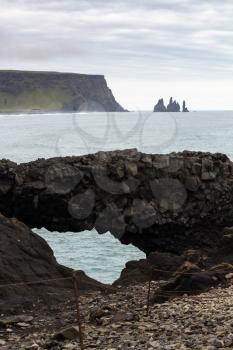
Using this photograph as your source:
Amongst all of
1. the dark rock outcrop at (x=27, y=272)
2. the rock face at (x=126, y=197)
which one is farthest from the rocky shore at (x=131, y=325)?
the rock face at (x=126, y=197)

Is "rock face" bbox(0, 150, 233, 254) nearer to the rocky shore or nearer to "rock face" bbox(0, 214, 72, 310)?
"rock face" bbox(0, 214, 72, 310)

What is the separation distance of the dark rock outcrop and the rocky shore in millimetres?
772

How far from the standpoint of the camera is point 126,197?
3431 cm

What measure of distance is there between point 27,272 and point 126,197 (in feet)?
46.7

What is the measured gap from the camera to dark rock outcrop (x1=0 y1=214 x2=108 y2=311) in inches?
763

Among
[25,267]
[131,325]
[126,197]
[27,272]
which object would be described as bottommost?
[131,325]

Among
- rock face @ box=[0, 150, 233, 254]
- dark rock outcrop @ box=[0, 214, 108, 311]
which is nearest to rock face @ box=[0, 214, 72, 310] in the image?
dark rock outcrop @ box=[0, 214, 108, 311]

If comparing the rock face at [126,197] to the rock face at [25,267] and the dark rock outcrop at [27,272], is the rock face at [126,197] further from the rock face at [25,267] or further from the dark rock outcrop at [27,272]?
the rock face at [25,267]

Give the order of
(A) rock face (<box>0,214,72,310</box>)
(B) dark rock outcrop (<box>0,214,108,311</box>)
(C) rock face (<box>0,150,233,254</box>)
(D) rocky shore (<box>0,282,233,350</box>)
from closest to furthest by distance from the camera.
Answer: (D) rocky shore (<box>0,282,233,350</box>), (B) dark rock outcrop (<box>0,214,108,311</box>), (A) rock face (<box>0,214,72,310</box>), (C) rock face (<box>0,150,233,254</box>)

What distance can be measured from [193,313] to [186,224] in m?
19.1

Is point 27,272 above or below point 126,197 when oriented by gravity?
below

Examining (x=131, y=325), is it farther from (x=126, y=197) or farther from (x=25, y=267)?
(x=126, y=197)

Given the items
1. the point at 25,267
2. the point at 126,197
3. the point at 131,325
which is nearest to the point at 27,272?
the point at 25,267

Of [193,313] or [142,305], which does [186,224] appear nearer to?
[142,305]
